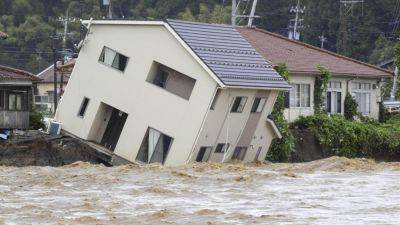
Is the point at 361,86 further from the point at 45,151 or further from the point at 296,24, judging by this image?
the point at 296,24

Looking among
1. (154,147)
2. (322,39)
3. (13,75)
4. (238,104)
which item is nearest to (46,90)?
(322,39)

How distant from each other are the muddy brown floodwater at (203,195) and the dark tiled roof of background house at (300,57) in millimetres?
16854

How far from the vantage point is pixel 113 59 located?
45.7 m

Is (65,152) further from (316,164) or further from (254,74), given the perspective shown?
(316,164)

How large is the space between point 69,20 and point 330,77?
94.7ft

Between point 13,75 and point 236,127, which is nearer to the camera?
point 236,127

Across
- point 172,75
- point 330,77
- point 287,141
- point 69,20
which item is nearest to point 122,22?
point 172,75

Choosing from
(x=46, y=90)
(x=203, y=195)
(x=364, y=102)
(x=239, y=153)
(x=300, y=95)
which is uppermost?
(x=46, y=90)

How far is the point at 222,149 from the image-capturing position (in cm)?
4506

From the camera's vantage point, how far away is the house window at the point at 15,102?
5195 centimetres

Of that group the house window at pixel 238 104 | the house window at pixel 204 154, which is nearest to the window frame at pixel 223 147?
the house window at pixel 204 154

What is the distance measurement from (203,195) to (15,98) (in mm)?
27332

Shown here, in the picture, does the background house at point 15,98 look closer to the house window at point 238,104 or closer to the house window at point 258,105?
the house window at point 238,104

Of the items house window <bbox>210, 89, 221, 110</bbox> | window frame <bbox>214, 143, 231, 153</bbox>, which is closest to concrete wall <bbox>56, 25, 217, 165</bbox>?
house window <bbox>210, 89, 221, 110</bbox>
